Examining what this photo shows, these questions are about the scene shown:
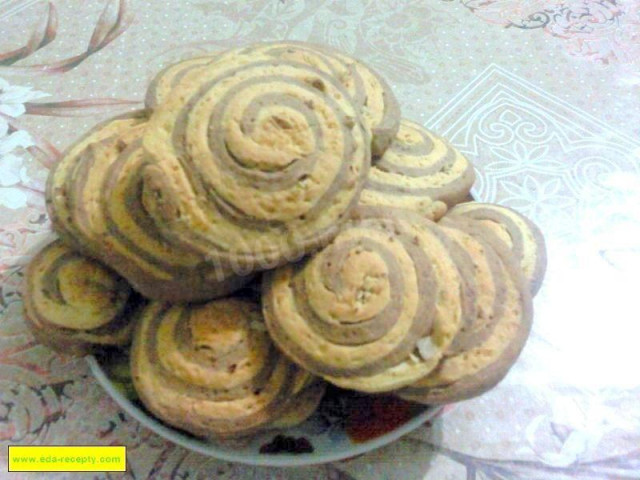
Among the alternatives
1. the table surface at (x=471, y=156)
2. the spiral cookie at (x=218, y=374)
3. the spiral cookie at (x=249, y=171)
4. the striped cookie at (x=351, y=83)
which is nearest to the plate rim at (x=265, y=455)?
the spiral cookie at (x=218, y=374)

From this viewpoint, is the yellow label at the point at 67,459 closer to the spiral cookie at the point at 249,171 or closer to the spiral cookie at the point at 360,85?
the spiral cookie at the point at 249,171

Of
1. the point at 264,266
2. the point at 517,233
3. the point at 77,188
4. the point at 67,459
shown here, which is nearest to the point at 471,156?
the point at 517,233

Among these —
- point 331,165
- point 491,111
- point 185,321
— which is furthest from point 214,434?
point 491,111

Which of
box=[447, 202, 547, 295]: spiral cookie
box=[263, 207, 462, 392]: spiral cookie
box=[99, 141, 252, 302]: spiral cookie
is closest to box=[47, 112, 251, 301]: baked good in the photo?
box=[99, 141, 252, 302]: spiral cookie

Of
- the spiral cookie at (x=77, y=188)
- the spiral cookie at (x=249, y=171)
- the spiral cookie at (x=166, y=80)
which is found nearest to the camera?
the spiral cookie at (x=249, y=171)

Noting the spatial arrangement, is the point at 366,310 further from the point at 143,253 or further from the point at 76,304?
the point at 76,304

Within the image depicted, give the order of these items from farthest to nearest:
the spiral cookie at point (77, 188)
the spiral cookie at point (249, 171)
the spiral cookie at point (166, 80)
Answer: the spiral cookie at point (166, 80) < the spiral cookie at point (77, 188) < the spiral cookie at point (249, 171)
